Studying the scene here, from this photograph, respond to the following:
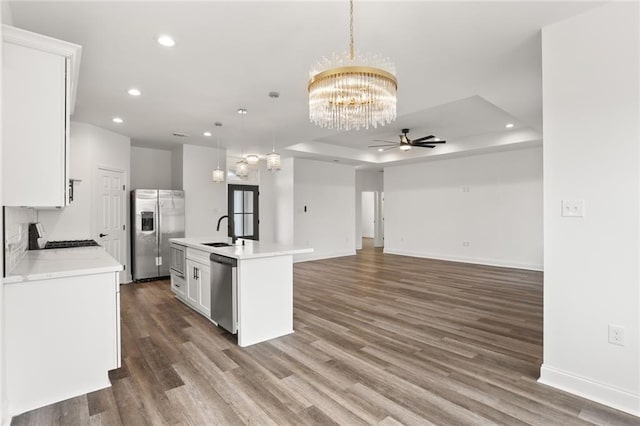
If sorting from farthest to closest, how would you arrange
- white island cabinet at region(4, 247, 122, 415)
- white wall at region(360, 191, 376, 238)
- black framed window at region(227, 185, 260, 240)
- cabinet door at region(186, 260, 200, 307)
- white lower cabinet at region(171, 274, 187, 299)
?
white wall at region(360, 191, 376, 238) < black framed window at region(227, 185, 260, 240) < white lower cabinet at region(171, 274, 187, 299) < cabinet door at region(186, 260, 200, 307) < white island cabinet at region(4, 247, 122, 415)

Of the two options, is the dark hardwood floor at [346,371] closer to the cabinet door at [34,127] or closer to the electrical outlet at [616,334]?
the electrical outlet at [616,334]

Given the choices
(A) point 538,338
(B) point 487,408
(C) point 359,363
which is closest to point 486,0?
(B) point 487,408

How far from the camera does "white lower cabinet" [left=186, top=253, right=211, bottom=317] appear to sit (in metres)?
3.85

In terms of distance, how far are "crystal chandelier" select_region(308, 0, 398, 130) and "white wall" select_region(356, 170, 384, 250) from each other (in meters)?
8.72

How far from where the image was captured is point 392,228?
9.80m

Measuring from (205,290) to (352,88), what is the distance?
9.76ft

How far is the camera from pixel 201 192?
7020 mm

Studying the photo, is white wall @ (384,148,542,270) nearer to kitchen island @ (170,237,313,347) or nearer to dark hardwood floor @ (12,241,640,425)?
dark hardwood floor @ (12,241,640,425)

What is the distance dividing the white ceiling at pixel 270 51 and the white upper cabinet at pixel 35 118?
368mm

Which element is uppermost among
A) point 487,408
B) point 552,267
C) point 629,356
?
point 552,267

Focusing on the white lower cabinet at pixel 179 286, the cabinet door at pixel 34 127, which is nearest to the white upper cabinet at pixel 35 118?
the cabinet door at pixel 34 127

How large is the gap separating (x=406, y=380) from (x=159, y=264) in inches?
209

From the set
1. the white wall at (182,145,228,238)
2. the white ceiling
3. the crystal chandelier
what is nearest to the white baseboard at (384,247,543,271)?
the white ceiling

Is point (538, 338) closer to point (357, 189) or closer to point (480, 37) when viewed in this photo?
point (480, 37)
